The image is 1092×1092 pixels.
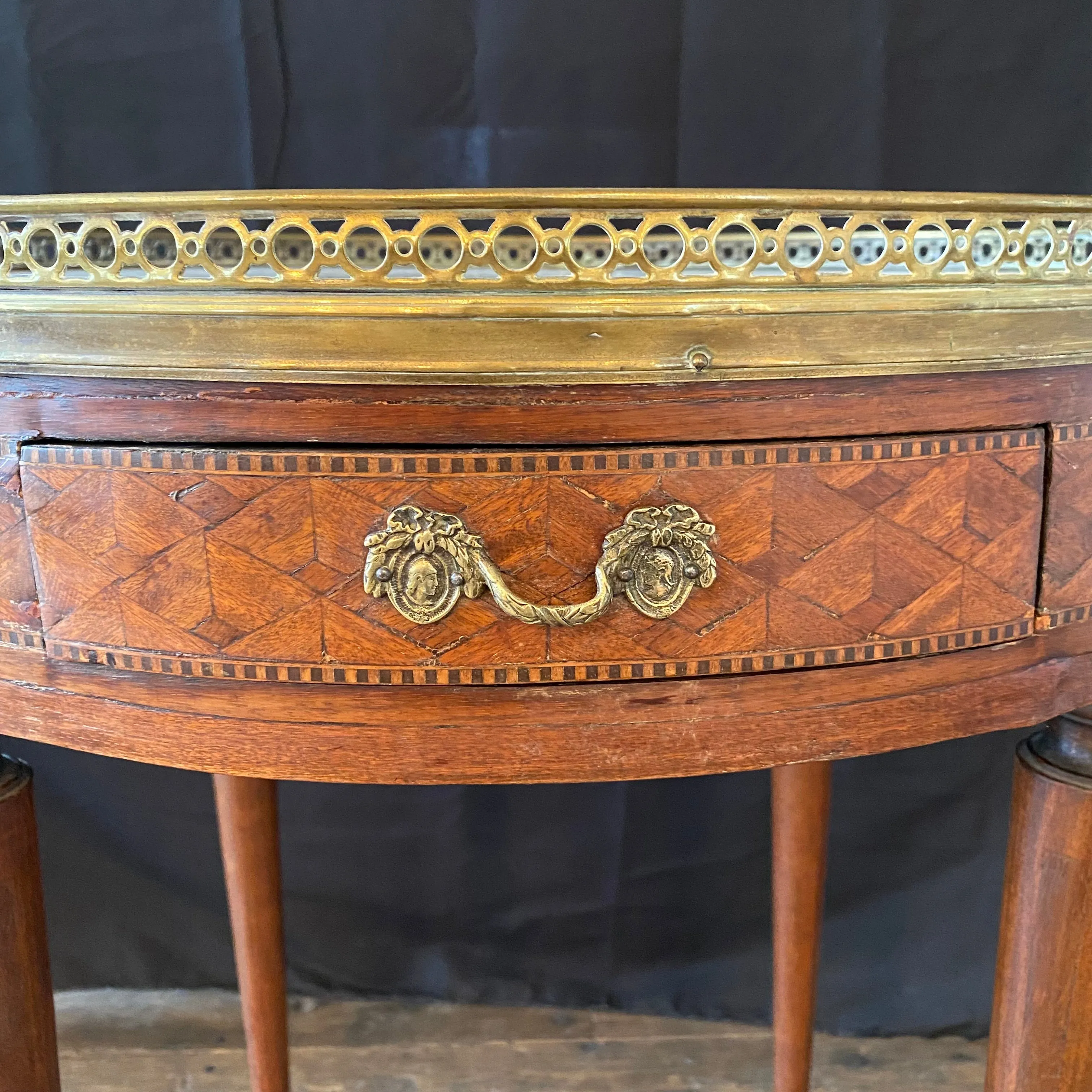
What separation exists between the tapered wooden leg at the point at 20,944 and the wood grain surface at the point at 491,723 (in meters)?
0.13

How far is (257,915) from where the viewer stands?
2.85 feet

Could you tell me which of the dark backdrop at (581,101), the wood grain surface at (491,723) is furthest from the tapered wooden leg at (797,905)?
the wood grain surface at (491,723)

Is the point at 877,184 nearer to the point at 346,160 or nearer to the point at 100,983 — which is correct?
the point at 346,160

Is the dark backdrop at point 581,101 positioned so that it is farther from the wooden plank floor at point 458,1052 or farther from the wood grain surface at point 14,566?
the wood grain surface at point 14,566

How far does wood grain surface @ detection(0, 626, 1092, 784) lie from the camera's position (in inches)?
19.3

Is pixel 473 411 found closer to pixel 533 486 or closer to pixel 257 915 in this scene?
pixel 533 486

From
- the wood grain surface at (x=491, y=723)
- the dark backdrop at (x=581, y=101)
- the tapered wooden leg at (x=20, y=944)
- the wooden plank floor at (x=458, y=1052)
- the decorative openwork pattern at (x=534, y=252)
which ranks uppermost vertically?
the dark backdrop at (x=581, y=101)

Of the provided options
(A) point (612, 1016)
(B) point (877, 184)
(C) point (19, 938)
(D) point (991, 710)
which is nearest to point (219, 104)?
(B) point (877, 184)

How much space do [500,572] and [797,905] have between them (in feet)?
1.90

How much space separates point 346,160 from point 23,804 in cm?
67

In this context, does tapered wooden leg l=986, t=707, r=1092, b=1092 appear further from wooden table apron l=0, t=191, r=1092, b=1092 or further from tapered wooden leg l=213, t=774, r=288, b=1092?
tapered wooden leg l=213, t=774, r=288, b=1092

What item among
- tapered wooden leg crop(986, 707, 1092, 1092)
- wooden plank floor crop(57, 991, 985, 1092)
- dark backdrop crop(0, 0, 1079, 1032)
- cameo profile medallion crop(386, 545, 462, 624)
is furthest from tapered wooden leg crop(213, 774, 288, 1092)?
tapered wooden leg crop(986, 707, 1092, 1092)

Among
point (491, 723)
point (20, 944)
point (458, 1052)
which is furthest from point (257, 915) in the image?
point (491, 723)

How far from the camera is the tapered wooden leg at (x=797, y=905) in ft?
2.93
